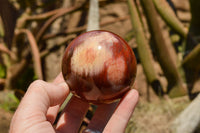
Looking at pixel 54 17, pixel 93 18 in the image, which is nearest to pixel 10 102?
pixel 54 17

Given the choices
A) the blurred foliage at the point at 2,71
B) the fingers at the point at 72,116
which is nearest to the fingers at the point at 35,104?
the fingers at the point at 72,116

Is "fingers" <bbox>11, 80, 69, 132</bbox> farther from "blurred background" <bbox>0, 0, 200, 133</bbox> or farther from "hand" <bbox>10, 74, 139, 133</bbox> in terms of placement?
"blurred background" <bbox>0, 0, 200, 133</bbox>

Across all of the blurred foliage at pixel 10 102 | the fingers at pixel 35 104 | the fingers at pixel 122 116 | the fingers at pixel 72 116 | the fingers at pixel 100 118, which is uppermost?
the fingers at pixel 35 104

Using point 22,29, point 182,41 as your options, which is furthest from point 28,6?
point 182,41

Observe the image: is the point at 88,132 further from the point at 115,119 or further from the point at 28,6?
the point at 28,6

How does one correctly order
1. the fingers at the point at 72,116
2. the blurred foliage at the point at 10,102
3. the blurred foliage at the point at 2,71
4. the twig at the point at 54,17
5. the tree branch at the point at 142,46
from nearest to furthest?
the fingers at the point at 72,116 → the tree branch at the point at 142,46 → the blurred foliage at the point at 10,102 → the twig at the point at 54,17 → the blurred foliage at the point at 2,71

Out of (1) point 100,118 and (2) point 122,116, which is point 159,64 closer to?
(1) point 100,118

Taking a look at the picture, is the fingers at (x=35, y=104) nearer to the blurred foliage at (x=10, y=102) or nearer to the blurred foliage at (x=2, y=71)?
the blurred foliage at (x=10, y=102)
